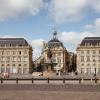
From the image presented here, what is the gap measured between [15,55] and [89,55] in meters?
30.3

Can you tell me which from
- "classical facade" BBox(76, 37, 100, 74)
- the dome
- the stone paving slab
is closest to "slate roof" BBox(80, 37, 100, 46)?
"classical facade" BBox(76, 37, 100, 74)

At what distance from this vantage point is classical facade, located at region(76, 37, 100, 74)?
561ft

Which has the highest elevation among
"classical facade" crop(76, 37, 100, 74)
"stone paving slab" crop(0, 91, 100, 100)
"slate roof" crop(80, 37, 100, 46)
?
"slate roof" crop(80, 37, 100, 46)

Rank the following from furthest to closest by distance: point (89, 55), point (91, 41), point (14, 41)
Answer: point (14, 41)
point (89, 55)
point (91, 41)

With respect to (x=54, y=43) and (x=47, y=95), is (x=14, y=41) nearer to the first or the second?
(x=54, y=43)

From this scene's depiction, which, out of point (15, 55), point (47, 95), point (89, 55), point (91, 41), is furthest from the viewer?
point (15, 55)

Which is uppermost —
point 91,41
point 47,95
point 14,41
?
point 14,41

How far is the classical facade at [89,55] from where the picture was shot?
6727 inches

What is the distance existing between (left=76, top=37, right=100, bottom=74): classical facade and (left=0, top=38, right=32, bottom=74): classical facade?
20892 millimetres

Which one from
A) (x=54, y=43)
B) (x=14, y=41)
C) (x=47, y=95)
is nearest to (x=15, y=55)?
(x=14, y=41)

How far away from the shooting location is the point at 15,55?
176m

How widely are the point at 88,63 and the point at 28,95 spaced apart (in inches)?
5004

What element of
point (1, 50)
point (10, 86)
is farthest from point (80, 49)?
point (10, 86)

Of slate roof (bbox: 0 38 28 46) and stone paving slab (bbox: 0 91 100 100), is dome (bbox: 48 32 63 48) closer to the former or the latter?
slate roof (bbox: 0 38 28 46)
